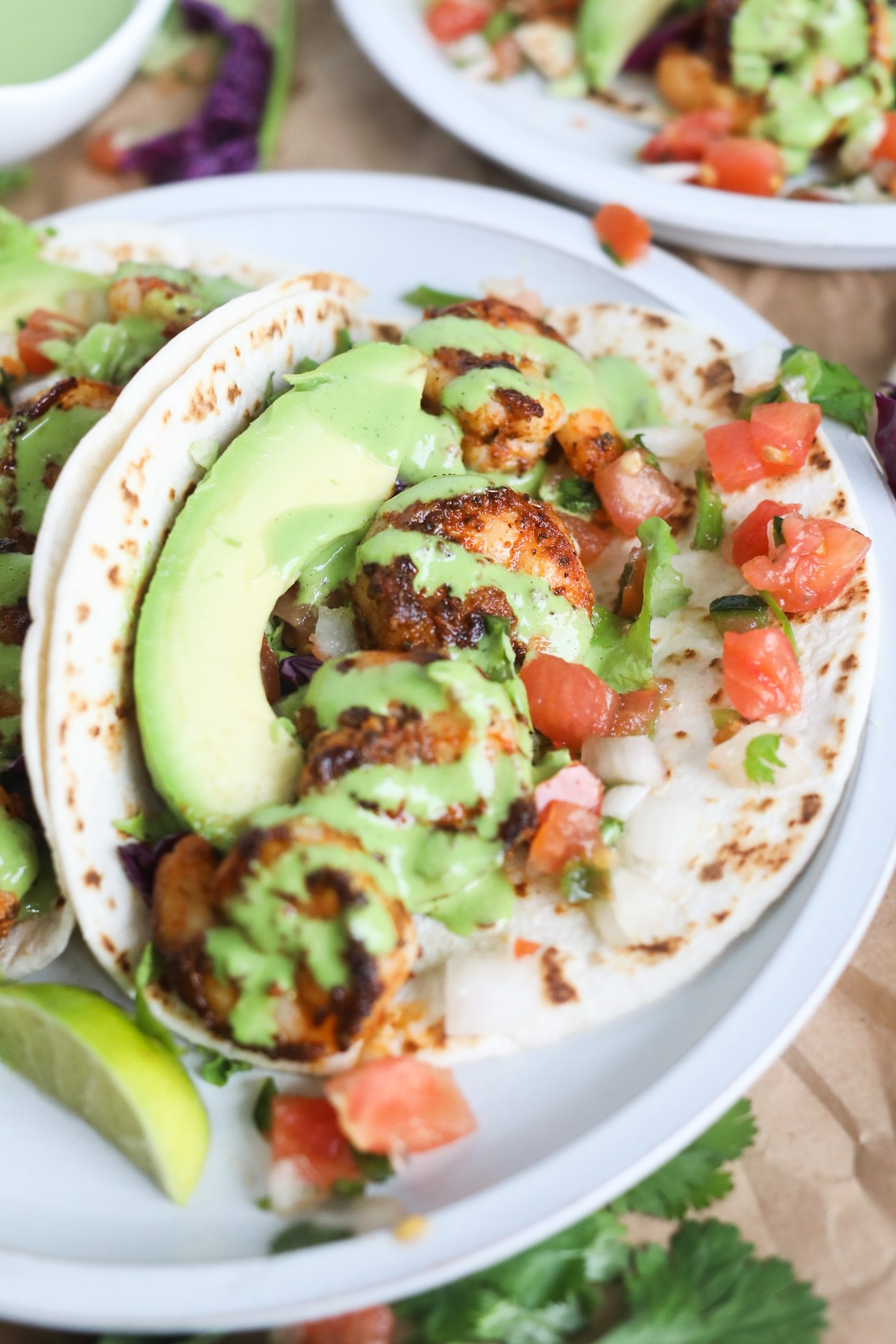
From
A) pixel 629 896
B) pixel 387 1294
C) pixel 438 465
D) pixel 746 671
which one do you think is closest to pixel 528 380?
pixel 438 465

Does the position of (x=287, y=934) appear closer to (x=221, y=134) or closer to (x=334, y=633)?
(x=334, y=633)

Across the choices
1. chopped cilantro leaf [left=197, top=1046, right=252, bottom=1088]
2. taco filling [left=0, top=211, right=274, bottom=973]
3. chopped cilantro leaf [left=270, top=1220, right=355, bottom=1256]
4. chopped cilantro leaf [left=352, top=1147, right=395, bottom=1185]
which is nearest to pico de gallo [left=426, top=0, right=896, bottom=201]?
taco filling [left=0, top=211, right=274, bottom=973]

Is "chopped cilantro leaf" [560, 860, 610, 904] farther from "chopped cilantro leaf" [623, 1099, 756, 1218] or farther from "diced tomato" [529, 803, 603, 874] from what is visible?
"chopped cilantro leaf" [623, 1099, 756, 1218]

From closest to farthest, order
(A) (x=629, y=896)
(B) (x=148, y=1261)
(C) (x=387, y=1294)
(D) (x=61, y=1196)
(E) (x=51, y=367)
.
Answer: (C) (x=387, y=1294) → (B) (x=148, y=1261) → (D) (x=61, y=1196) → (A) (x=629, y=896) → (E) (x=51, y=367)

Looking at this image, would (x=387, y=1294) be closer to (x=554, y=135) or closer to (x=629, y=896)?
(x=629, y=896)

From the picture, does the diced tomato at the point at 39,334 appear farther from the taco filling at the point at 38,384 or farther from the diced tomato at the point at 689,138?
the diced tomato at the point at 689,138

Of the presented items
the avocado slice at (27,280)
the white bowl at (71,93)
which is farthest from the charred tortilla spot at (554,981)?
the white bowl at (71,93)
